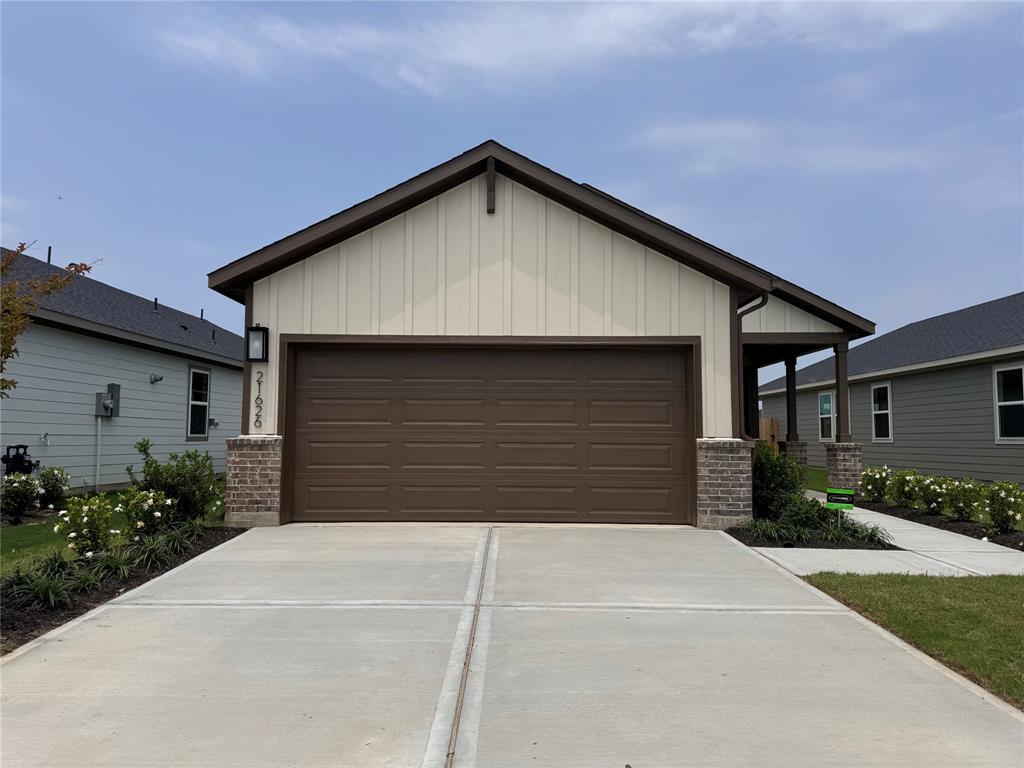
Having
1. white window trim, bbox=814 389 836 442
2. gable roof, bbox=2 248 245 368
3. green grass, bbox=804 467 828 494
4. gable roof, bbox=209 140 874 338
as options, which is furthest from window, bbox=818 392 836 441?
gable roof, bbox=2 248 245 368

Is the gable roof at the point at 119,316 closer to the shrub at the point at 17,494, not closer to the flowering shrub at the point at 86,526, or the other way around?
the shrub at the point at 17,494

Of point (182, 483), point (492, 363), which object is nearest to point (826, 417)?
point (492, 363)

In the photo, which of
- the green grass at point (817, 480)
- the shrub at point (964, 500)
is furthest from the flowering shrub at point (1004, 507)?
the green grass at point (817, 480)

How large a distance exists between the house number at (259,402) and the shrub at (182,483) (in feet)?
2.43

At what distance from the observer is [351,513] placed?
29.6 ft

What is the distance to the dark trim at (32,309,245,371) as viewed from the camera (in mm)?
11055

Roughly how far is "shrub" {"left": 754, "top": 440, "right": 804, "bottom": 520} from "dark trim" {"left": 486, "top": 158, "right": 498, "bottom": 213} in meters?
5.02

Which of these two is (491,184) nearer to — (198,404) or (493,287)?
(493,287)

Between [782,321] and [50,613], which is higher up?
[782,321]

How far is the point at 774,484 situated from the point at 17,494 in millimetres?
10426

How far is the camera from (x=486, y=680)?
12.5 ft

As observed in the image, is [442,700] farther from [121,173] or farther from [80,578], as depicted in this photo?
[121,173]

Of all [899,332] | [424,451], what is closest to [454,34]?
[424,451]

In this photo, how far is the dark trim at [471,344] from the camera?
8.86 metres
